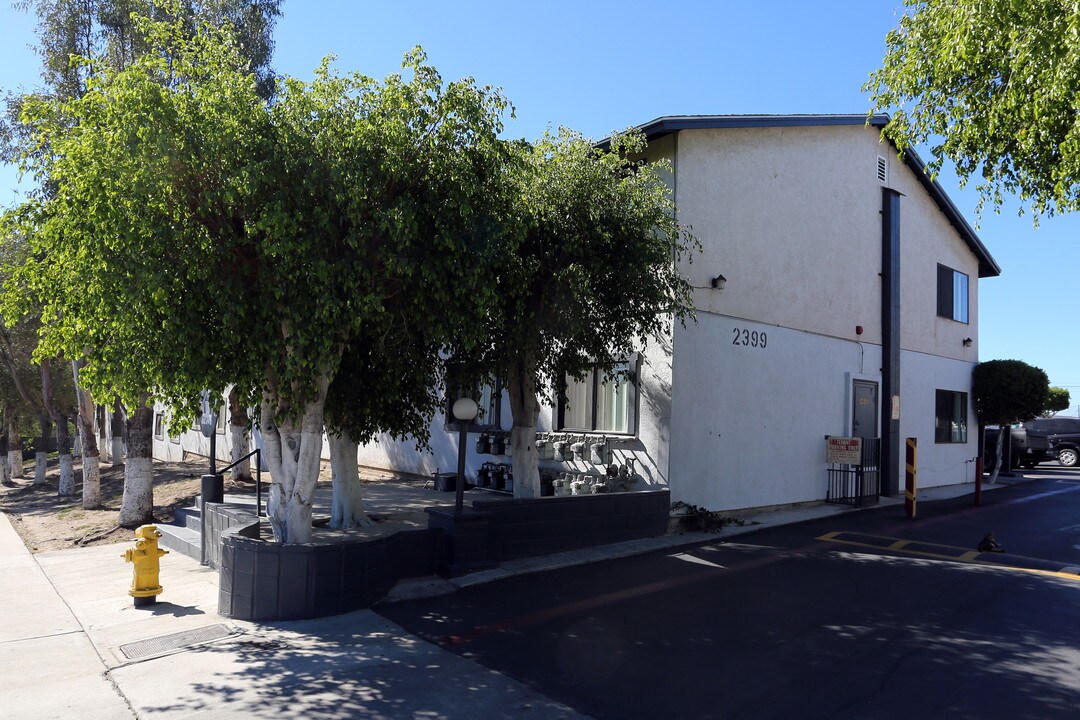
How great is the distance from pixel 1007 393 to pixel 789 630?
1613 cm

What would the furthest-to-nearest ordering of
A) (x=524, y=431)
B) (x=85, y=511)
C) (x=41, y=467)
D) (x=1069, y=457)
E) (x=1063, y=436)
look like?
(x=1063, y=436) → (x=1069, y=457) → (x=41, y=467) → (x=85, y=511) → (x=524, y=431)

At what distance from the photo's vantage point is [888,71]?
8.90 metres

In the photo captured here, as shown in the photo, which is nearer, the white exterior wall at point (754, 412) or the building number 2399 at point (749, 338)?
the white exterior wall at point (754, 412)

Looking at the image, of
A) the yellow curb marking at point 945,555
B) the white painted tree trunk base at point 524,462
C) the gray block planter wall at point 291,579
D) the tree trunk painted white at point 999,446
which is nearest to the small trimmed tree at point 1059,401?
the tree trunk painted white at point 999,446

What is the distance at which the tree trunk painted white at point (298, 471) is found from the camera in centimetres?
788

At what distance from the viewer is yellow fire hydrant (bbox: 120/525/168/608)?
7730 mm

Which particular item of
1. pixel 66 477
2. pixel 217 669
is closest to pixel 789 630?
pixel 217 669

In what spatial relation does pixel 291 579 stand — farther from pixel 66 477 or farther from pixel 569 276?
pixel 66 477

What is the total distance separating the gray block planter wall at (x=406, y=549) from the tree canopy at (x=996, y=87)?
5957 millimetres

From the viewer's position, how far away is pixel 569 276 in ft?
29.3

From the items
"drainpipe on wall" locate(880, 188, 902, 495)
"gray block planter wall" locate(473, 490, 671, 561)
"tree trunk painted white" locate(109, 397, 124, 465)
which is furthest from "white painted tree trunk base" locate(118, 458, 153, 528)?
"tree trunk painted white" locate(109, 397, 124, 465)

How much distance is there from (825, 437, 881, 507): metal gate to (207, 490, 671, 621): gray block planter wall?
208 inches

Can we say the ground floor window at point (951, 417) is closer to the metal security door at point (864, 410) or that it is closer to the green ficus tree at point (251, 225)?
the metal security door at point (864, 410)

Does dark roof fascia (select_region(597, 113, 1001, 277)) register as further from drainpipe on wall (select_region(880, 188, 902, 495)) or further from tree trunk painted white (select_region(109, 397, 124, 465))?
tree trunk painted white (select_region(109, 397, 124, 465))
